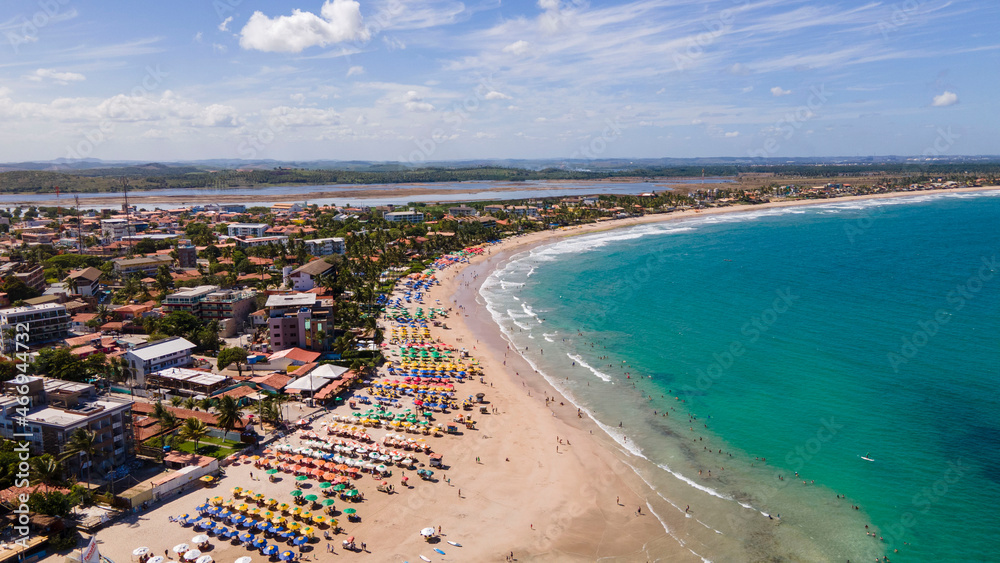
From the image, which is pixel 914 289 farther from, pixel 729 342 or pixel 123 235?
pixel 123 235

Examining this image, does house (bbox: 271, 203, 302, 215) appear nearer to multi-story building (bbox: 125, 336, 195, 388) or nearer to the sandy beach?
multi-story building (bbox: 125, 336, 195, 388)

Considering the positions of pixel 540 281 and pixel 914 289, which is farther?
pixel 540 281

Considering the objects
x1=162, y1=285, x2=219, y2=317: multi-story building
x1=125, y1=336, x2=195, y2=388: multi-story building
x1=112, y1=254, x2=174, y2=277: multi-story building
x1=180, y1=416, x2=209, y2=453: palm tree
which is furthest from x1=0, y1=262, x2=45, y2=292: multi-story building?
x1=180, y1=416, x2=209, y2=453: palm tree

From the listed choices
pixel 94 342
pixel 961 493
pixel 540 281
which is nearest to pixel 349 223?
pixel 540 281

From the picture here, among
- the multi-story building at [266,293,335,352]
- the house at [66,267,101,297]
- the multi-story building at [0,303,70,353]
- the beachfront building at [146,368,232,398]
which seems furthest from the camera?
the house at [66,267,101,297]

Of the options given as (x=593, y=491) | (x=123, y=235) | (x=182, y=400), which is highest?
(x=123, y=235)

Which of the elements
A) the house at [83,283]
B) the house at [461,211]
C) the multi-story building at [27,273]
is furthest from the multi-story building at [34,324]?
the house at [461,211]
